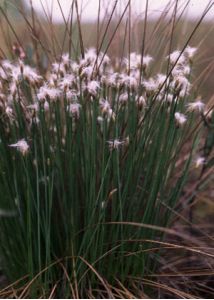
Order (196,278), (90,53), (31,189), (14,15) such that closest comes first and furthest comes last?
1. (31,189)
2. (90,53)
3. (196,278)
4. (14,15)

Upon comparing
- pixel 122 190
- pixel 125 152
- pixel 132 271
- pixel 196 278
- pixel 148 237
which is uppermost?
A: pixel 125 152

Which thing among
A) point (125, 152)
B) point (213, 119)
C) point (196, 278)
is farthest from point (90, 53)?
point (196, 278)

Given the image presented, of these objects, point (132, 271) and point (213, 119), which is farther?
point (213, 119)

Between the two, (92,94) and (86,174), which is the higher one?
(92,94)

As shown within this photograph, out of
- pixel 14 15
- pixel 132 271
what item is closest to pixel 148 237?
pixel 132 271

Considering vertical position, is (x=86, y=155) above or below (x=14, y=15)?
below

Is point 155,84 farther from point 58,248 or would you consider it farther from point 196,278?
point 196,278

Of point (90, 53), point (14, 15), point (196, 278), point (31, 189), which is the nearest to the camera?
point (31, 189)
